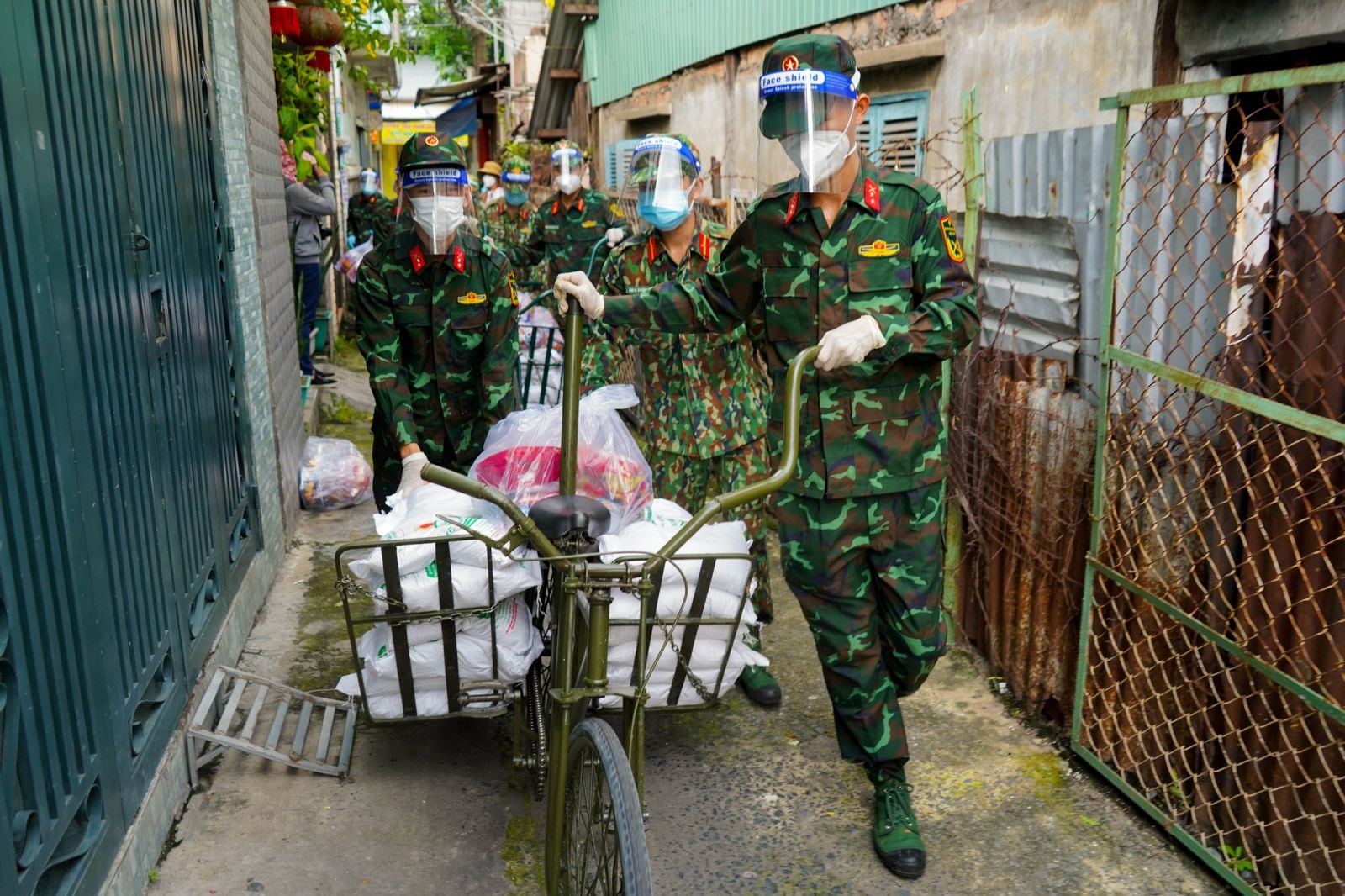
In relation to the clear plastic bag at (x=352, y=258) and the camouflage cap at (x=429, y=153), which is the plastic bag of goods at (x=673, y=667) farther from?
the clear plastic bag at (x=352, y=258)

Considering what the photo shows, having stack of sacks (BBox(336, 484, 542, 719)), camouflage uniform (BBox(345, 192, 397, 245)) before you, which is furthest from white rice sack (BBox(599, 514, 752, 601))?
camouflage uniform (BBox(345, 192, 397, 245))

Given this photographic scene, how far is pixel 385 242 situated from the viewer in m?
4.12

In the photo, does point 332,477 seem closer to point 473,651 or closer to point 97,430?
point 473,651

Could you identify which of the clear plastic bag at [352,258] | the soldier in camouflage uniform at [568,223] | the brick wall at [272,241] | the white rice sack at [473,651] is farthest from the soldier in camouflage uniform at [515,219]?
the white rice sack at [473,651]

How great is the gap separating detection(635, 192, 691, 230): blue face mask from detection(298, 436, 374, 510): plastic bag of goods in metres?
2.43

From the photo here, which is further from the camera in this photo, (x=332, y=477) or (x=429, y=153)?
(x=332, y=477)

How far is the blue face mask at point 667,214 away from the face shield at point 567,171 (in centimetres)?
521

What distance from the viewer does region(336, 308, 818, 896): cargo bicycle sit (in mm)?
2145

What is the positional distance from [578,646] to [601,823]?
53 centimetres

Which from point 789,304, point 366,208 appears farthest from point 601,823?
point 366,208

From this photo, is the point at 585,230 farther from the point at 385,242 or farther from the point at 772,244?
the point at 772,244

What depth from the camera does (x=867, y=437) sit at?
3.07m

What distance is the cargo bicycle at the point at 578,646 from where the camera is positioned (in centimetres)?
214

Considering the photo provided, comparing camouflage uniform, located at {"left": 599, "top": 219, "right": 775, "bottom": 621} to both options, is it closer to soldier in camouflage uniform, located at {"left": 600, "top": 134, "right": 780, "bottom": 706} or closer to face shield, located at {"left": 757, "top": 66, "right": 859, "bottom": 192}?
soldier in camouflage uniform, located at {"left": 600, "top": 134, "right": 780, "bottom": 706}
